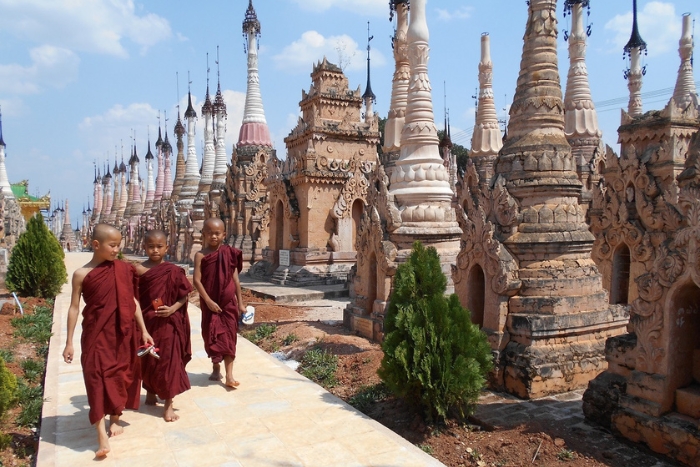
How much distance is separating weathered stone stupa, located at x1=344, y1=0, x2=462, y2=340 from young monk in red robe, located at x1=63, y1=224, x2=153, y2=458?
17.6 feet

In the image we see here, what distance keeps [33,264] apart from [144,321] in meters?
10.6

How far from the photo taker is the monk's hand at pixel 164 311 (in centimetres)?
527

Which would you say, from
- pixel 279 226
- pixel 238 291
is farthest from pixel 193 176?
pixel 238 291

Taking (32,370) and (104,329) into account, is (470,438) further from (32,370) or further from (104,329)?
(32,370)

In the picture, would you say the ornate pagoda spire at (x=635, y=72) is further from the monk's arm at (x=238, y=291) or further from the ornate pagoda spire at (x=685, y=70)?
the monk's arm at (x=238, y=291)

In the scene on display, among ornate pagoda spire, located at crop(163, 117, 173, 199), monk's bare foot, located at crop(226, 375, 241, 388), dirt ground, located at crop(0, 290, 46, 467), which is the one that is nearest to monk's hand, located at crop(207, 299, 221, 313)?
monk's bare foot, located at crop(226, 375, 241, 388)

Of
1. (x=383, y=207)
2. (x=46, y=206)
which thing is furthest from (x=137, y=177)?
(x=383, y=207)

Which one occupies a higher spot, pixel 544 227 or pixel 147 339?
pixel 544 227

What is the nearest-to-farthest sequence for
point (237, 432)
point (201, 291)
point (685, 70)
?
point (237, 432) → point (201, 291) → point (685, 70)

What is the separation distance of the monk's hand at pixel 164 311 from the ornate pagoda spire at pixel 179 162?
108 ft

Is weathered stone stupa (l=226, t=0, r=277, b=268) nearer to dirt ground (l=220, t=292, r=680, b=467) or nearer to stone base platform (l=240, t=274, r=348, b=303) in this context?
stone base platform (l=240, t=274, r=348, b=303)

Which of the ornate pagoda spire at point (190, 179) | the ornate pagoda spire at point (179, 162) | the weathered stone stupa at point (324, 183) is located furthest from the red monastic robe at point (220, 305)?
the ornate pagoda spire at point (179, 162)

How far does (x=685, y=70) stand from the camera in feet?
56.4

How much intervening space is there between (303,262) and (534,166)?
36.9ft
